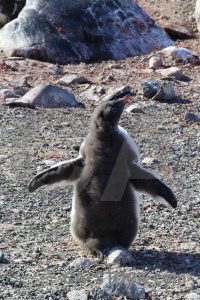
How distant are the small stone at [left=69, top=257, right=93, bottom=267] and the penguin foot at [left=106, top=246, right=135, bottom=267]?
0.45 ft

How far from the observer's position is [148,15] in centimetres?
1330

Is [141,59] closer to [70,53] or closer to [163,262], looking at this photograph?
[70,53]

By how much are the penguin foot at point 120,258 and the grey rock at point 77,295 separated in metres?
0.60

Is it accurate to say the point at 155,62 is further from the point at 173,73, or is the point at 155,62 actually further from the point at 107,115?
the point at 107,115

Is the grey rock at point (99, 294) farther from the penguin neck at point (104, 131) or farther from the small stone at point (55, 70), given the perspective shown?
the small stone at point (55, 70)

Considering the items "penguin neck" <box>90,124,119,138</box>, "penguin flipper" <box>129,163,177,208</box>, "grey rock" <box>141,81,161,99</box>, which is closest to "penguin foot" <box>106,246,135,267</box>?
"penguin flipper" <box>129,163,177,208</box>

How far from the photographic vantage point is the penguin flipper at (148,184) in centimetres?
591

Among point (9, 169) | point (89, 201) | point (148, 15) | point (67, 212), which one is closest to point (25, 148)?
point (9, 169)

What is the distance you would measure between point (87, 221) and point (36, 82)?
16.2 feet

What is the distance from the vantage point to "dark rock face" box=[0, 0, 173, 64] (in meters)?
11.7

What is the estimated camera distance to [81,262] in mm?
5613

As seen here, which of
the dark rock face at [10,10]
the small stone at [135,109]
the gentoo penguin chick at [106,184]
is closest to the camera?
the gentoo penguin chick at [106,184]

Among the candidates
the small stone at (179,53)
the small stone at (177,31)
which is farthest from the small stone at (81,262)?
the small stone at (177,31)

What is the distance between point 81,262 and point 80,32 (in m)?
6.95
